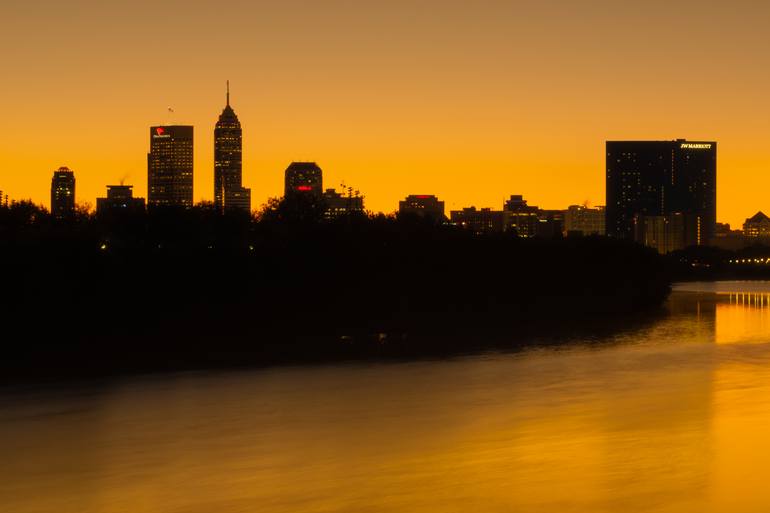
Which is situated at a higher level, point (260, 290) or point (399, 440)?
point (260, 290)

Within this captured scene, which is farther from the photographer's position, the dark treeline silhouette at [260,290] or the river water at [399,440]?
the dark treeline silhouette at [260,290]

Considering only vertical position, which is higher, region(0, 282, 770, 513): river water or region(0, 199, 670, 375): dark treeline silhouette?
region(0, 199, 670, 375): dark treeline silhouette

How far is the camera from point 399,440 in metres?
28.0

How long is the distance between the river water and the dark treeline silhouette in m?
8.62

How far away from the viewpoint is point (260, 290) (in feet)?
205

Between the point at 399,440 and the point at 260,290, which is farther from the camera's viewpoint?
the point at 260,290

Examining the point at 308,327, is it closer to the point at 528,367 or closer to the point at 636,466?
the point at 528,367

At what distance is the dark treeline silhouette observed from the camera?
49250 mm

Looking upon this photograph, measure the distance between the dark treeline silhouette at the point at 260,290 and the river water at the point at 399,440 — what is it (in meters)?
8.62

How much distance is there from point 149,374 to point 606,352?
1894 centimetres

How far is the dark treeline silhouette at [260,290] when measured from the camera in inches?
1939

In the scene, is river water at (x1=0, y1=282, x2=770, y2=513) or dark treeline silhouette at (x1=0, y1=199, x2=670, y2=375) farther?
dark treeline silhouette at (x1=0, y1=199, x2=670, y2=375)

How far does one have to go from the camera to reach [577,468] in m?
24.0

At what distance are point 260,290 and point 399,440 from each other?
115 feet
